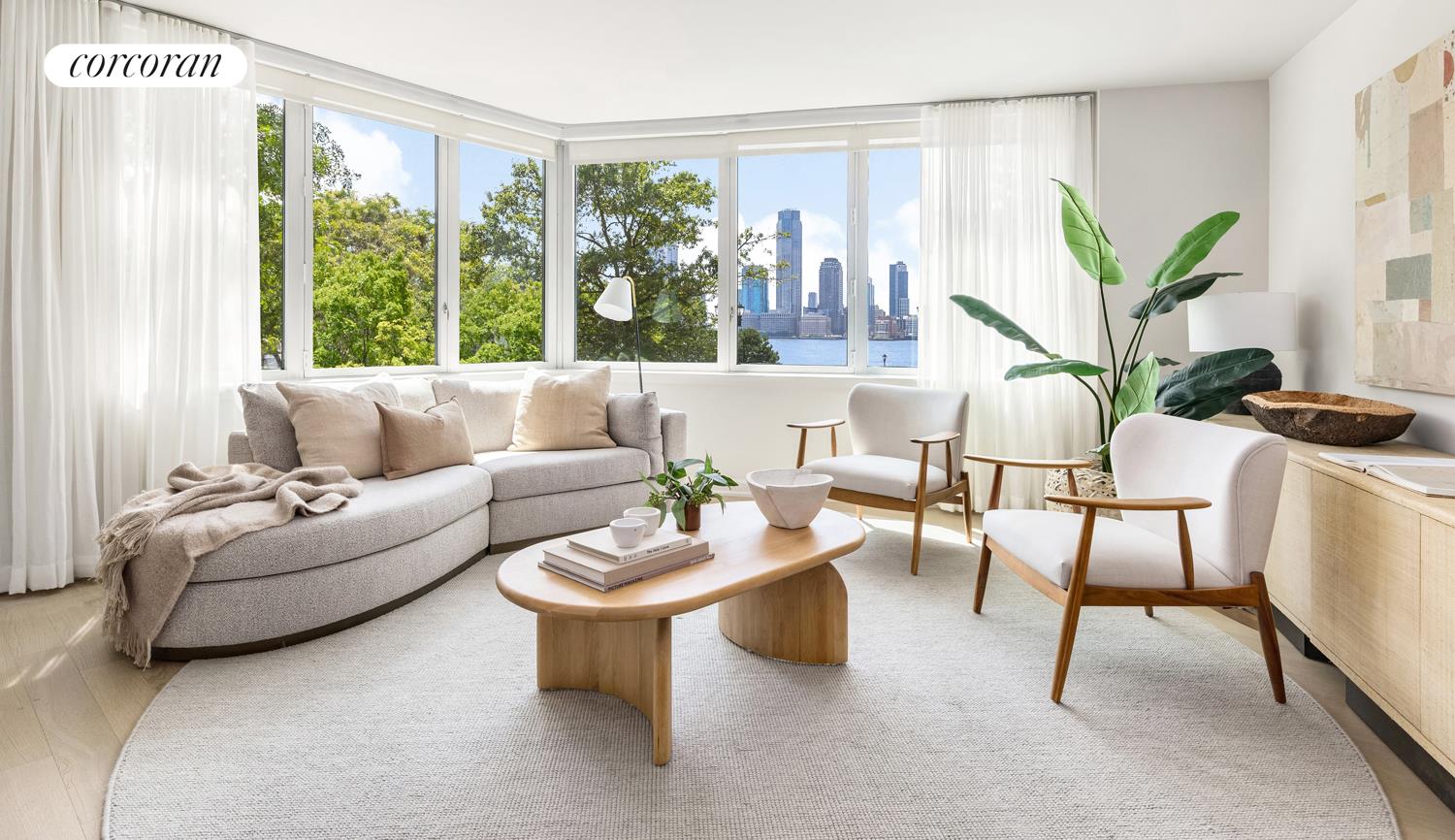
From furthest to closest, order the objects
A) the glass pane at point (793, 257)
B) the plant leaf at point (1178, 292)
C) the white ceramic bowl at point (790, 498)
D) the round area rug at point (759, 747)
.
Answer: the glass pane at point (793, 257), the plant leaf at point (1178, 292), the white ceramic bowl at point (790, 498), the round area rug at point (759, 747)

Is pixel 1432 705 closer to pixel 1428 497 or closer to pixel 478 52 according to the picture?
pixel 1428 497

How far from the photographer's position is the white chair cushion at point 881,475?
3.71 m

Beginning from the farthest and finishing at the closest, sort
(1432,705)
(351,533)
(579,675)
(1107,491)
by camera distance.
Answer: (1107,491) → (351,533) → (579,675) → (1432,705)

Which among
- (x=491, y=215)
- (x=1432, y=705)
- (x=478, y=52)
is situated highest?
(x=478, y=52)

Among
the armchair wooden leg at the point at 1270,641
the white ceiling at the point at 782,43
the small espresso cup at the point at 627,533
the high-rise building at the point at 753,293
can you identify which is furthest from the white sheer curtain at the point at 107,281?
the armchair wooden leg at the point at 1270,641

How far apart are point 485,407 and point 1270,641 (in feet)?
12.0

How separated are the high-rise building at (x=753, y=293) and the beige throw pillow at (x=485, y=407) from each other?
181 centimetres

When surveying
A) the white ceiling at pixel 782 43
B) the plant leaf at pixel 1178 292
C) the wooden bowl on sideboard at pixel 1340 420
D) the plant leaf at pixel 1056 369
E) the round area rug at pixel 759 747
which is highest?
the white ceiling at pixel 782 43

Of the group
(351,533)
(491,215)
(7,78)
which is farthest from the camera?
(491,215)

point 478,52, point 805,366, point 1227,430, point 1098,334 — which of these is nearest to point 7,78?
point 478,52

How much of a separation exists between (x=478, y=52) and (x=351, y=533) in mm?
2646

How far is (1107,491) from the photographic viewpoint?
3.92 metres

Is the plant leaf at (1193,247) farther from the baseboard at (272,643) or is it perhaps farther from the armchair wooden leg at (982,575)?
the baseboard at (272,643)

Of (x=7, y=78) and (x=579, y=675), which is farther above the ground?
(x=7, y=78)
